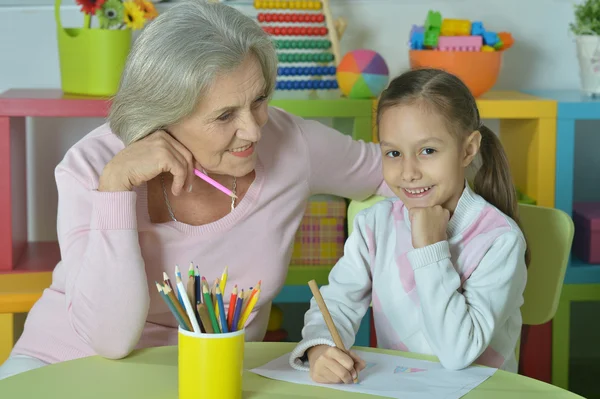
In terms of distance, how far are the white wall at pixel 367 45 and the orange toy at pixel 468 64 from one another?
1.00 feet

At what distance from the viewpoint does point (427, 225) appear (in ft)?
4.67

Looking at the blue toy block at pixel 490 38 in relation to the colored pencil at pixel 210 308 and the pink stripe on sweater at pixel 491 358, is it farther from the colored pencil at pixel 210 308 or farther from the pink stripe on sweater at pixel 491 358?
the colored pencil at pixel 210 308

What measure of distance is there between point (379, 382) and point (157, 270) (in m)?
0.55

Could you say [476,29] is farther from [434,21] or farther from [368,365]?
[368,365]

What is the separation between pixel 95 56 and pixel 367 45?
0.83m

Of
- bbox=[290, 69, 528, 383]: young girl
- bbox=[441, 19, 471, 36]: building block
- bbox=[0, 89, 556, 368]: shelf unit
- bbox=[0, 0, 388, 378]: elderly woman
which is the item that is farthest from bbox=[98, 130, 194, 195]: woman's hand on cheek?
bbox=[441, 19, 471, 36]: building block

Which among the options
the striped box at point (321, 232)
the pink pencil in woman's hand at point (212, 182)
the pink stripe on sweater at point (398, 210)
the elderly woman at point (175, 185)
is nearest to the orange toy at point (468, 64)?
the striped box at point (321, 232)

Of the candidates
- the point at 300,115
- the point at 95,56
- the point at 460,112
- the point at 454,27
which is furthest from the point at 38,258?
the point at 460,112

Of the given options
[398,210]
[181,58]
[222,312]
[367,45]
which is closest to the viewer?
[222,312]

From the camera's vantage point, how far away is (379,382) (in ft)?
4.01

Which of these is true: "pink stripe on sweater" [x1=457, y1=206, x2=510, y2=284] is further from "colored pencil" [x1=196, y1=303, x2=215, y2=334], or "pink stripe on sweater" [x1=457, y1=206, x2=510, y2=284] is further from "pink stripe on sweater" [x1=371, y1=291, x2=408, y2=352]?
"colored pencil" [x1=196, y1=303, x2=215, y2=334]

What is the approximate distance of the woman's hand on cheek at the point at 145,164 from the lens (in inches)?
58.4

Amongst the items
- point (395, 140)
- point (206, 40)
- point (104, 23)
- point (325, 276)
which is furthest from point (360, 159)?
point (104, 23)

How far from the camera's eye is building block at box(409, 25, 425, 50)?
95.6 inches
